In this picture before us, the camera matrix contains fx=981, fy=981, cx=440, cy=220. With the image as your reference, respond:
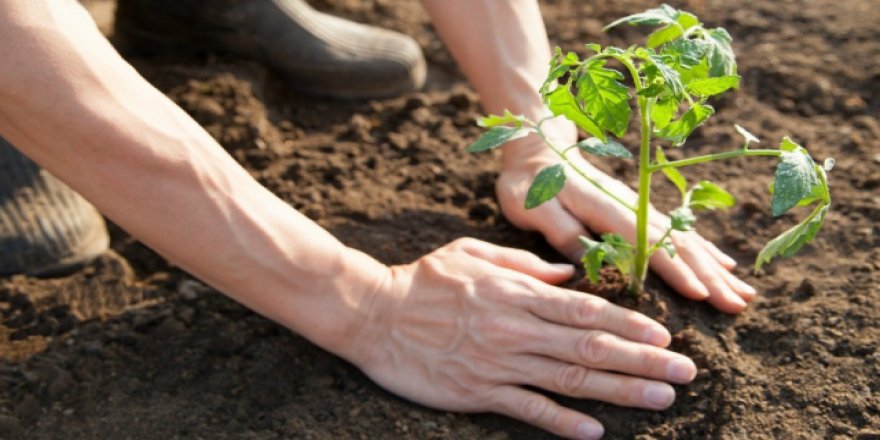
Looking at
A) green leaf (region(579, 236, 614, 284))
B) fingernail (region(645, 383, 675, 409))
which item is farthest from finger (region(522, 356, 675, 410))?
green leaf (region(579, 236, 614, 284))

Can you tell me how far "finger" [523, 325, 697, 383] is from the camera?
5.89 feet

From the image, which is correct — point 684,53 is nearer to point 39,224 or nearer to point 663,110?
point 663,110

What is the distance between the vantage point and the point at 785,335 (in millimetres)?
1962

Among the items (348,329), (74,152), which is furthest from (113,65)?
(348,329)

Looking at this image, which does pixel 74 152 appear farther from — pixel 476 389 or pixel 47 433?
pixel 476 389

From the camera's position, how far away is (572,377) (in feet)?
5.94

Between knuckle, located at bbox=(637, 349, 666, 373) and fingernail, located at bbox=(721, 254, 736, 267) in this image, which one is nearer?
Answer: knuckle, located at bbox=(637, 349, 666, 373)

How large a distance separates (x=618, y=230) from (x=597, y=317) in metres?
0.27

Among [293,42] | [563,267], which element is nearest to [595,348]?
[563,267]

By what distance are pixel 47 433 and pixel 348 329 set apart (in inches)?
23.6

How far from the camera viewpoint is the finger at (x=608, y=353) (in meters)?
1.80

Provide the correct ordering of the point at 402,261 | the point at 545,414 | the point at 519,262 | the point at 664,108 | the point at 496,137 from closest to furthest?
the point at 664,108 → the point at 496,137 → the point at 545,414 → the point at 519,262 → the point at 402,261

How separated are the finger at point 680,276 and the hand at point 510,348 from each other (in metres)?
0.17

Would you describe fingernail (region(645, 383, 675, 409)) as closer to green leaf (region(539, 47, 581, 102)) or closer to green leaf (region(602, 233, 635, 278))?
green leaf (region(602, 233, 635, 278))
